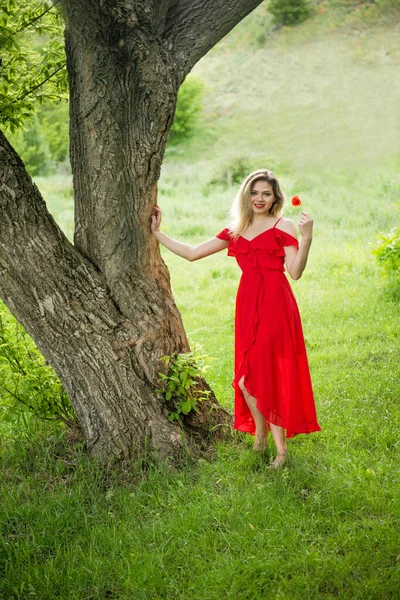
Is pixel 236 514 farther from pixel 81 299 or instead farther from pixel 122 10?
pixel 122 10

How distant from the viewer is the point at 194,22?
3.74 m

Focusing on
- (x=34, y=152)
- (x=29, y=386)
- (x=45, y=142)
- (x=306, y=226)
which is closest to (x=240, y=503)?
(x=306, y=226)

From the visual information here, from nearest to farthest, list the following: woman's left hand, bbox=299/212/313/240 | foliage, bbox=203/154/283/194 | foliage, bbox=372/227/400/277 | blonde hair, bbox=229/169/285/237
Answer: woman's left hand, bbox=299/212/313/240, blonde hair, bbox=229/169/285/237, foliage, bbox=372/227/400/277, foliage, bbox=203/154/283/194

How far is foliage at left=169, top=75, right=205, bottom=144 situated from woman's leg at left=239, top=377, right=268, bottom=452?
83.5ft

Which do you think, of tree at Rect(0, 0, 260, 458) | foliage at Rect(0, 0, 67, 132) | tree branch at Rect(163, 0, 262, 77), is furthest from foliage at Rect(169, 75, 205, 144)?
tree at Rect(0, 0, 260, 458)

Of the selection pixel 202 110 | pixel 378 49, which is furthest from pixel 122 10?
pixel 378 49

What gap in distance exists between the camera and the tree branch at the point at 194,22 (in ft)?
12.2

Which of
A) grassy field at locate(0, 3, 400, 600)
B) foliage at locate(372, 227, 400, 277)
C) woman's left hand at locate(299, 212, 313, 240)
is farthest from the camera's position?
foliage at locate(372, 227, 400, 277)

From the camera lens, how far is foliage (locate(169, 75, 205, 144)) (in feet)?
93.2

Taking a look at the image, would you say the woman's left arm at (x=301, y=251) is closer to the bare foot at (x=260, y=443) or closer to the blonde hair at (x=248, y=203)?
the blonde hair at (x=248, y=203)

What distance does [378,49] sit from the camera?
3225cm

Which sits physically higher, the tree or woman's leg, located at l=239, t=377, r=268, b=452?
the tree

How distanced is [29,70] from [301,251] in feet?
7.95

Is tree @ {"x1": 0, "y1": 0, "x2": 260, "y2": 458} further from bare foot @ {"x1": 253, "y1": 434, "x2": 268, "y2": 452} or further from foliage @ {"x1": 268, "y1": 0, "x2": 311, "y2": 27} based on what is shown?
foliage @ {"x1": 268, "y1": 0, "x2": 311, "y2": 27}
